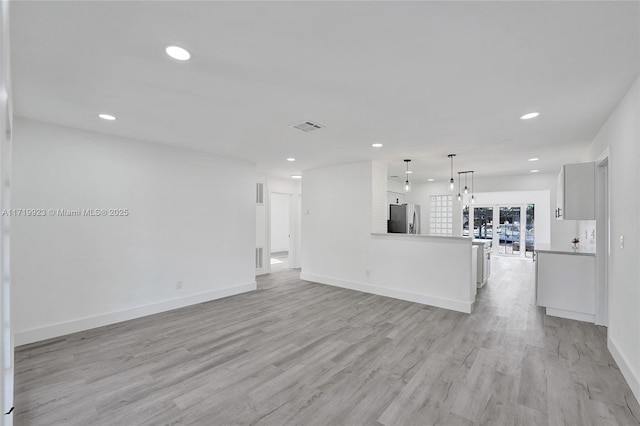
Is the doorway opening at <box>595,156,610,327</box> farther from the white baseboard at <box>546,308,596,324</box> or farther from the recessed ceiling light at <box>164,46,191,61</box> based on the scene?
the recessed ceiling light at <box>164,46,191,61</box>

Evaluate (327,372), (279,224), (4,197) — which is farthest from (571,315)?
(279,224)

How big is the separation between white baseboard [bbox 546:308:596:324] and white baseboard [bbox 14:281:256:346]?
17.5 feet

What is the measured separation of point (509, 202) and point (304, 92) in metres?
9.91

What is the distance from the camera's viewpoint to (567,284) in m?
4.29

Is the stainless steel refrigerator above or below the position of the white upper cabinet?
below

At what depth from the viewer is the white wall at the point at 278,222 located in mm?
11477

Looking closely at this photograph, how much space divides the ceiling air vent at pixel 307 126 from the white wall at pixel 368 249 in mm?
2253

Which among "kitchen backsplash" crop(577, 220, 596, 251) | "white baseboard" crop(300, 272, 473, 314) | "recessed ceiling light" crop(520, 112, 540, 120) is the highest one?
"recessed ceiling light" crop(520, 112, 540, 120)

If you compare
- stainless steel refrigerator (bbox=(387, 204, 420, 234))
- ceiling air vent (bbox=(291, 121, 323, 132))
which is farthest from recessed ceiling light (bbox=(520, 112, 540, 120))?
stainless steel refrigerator (bbox=(387, 204, 420, 234))

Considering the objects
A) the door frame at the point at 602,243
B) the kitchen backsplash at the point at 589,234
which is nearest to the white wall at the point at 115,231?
the door frame at the point at 602,243

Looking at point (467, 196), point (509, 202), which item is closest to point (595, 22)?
point (467, 196)

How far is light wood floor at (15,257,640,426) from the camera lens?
2211 mm

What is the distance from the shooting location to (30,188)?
11.4ft

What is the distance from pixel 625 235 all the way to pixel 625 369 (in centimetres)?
123
